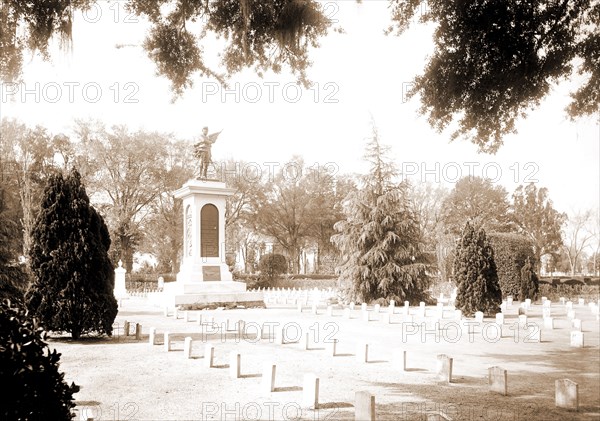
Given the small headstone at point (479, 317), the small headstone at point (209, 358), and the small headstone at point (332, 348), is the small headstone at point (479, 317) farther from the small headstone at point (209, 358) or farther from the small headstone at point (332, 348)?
the small headstone at point (209, 358)

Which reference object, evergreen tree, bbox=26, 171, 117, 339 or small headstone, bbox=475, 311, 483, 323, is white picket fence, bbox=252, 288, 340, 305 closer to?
small headstone, bbox=475, 311, 483, 323

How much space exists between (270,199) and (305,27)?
4112cm

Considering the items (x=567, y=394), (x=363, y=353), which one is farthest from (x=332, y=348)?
(x=567, y=394)

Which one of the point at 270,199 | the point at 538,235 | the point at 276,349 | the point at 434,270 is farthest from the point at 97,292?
the point at 270,199

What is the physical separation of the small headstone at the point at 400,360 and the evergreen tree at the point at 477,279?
932cm

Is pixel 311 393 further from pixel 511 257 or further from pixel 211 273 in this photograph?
pixel 511 257

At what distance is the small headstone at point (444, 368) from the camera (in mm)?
7746

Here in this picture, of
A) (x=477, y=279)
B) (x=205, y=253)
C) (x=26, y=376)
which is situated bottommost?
(x=477, y=279)

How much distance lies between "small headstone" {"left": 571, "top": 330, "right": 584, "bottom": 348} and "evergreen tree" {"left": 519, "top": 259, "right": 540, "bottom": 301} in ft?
A: 42.7

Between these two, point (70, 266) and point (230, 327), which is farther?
point (230, 327)

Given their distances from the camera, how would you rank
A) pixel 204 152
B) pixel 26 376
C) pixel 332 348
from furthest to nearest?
pixel 204 152, pixel 332 348, pixel 26 376

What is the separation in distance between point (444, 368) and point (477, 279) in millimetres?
9899

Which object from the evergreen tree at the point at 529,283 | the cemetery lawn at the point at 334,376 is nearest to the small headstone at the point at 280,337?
the cemetery lawn at the point at 334,376

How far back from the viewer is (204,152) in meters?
23.5
